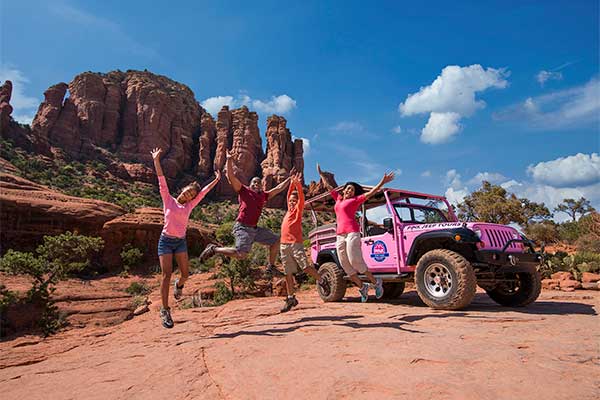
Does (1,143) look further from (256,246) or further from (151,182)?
(256,246)

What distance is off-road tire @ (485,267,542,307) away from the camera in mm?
6312

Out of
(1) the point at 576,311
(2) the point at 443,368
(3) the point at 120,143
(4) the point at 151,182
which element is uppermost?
(3) the point at 120,143

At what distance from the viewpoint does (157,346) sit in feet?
12.1

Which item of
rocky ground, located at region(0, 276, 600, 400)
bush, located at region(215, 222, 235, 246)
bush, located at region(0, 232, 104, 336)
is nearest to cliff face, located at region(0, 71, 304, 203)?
bush, located at region(215, 222, 235, 246)

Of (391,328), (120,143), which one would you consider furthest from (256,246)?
(120,143)

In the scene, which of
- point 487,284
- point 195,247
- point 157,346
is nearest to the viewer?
point 157,346

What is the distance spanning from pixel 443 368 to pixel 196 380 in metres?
1.79

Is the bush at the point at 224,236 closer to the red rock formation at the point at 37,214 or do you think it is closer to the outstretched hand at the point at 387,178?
the red rock formation at the point at 37,214

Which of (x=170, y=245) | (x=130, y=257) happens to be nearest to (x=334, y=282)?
(x=170, y=245)

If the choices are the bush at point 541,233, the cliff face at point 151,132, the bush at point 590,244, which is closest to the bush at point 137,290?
the bush at point 590,244

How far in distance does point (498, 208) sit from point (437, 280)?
939 inches

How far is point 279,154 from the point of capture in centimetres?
7456

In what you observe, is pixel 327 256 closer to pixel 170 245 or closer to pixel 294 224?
pixel 294 224

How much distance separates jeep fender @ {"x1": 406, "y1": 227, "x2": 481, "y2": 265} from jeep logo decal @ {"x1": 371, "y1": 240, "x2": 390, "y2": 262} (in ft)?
2.01
